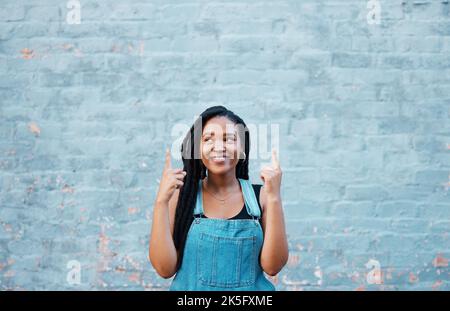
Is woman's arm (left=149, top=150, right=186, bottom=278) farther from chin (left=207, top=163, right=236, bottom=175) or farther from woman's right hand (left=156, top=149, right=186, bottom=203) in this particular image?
chin (left=207, top=163, right=236, bottom=175)

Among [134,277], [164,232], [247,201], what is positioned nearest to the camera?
[164,232]

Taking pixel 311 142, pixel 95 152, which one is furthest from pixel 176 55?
pixel 311 142

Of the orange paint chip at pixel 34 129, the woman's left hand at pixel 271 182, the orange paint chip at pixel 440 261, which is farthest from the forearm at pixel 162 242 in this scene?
the orange paint chip at pixel 440 261

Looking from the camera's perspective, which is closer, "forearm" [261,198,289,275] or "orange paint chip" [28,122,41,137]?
"forearm" [261,198,289,275]

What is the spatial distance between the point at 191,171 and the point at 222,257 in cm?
36

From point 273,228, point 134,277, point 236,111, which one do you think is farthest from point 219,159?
point 134,277

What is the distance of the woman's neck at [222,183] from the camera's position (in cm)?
210

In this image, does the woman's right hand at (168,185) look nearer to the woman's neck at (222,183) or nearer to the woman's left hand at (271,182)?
the woman's neck at (222,183)

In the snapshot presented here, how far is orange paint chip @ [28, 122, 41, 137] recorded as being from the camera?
3756 mm

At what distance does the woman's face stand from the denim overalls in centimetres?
20

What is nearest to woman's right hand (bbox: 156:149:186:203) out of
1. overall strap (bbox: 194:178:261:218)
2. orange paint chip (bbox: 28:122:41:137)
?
overall strap (bbox: 194:178:261:218)

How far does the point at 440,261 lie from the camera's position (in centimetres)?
379

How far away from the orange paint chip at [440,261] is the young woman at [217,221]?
217 cm

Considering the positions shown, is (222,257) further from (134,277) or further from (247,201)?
(134,277)
